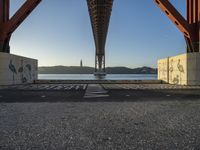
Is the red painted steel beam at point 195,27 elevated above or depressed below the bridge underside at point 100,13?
below

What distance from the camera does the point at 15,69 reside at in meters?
29.2

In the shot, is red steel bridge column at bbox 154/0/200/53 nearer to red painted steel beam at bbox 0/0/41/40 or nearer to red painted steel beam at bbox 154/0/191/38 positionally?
red painted steel beam at bbox 154/0/191/38

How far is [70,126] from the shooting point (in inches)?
238

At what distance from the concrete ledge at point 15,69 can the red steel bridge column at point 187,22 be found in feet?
54.0

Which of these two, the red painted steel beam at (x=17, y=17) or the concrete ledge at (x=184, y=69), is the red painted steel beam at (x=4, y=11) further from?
the concrete ledge at (x=184, y=69)

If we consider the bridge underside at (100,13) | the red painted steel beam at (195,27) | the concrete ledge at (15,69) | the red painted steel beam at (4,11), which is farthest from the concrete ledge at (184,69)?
the red painted steel beam at (4,11)

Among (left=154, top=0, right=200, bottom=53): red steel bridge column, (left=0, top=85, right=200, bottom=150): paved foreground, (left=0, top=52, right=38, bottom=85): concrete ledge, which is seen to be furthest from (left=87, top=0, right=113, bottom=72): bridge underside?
(left=0, top=85, right=200, bottom=150): paved foreground

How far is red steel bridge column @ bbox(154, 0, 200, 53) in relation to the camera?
26359mm

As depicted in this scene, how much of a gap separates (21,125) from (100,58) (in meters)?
94.7

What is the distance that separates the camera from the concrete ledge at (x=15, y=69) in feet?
86.7

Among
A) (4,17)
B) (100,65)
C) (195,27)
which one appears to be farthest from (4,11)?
(100,65)

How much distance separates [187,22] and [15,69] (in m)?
18.9

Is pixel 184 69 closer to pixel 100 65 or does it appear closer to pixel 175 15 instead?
pixel 175 15

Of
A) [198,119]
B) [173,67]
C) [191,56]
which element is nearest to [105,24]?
[173,67]
